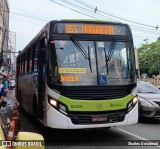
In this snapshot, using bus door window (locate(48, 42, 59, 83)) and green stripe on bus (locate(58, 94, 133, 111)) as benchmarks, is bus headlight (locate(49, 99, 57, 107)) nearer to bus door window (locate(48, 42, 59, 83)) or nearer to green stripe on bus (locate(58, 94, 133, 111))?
green stripe on bus (locate(58, 94, 133, 111))

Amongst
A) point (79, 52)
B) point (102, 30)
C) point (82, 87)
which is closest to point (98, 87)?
point (82, 87)

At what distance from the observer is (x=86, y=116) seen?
873 cm

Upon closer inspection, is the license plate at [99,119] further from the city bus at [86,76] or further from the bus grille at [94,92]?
the bus grille at [94,92]

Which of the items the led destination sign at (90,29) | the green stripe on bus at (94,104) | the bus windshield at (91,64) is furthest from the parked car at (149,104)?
the led destination sign at (90,29)

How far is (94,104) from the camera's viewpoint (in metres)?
8.78

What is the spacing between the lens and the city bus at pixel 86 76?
8.69 meters

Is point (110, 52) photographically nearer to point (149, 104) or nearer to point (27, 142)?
point (149, 104)

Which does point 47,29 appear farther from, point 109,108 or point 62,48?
point 109,108

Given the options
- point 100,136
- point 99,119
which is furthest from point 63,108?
point 100,136

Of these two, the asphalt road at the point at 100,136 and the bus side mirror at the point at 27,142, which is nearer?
the bus side mirror at the point at 27,142

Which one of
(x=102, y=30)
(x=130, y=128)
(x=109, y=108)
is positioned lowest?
(x=130, y=128)

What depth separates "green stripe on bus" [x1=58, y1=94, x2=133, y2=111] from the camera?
28.4 feet

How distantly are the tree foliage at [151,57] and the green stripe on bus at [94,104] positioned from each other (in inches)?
3078

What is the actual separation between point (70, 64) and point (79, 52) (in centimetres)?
40
